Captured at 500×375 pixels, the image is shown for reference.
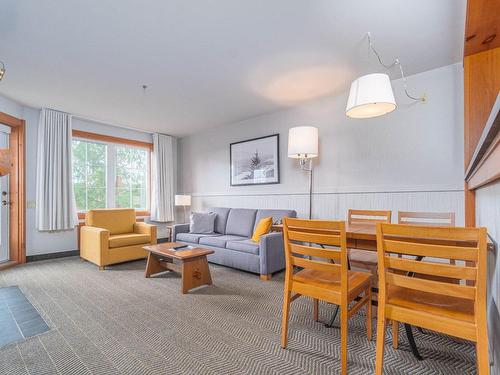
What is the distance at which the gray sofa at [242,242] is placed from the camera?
325 cm

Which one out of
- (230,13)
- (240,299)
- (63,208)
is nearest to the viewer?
(230,13)

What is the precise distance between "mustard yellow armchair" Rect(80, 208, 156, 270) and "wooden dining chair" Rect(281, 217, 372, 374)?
297cm

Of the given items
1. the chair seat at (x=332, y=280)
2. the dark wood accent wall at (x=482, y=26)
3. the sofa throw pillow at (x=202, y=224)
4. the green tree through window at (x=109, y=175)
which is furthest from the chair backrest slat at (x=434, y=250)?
the green tree through window at (x=109, y=175)

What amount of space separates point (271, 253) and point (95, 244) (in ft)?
8.20

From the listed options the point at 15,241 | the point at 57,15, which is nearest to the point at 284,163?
the point at 57,15

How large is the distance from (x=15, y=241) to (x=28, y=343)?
2942 mm

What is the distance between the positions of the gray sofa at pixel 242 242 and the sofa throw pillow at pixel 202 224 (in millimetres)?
116

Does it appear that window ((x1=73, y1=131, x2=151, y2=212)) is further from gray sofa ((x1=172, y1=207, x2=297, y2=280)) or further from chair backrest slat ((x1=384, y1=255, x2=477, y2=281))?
chair backrest slat ((x1=384, y1=255, x2=477, y2=281))

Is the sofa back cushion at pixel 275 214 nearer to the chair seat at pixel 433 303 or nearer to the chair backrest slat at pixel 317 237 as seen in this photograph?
the chair backrest slat at pixel 317 237

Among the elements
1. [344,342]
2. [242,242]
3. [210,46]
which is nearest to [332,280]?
[344,342]

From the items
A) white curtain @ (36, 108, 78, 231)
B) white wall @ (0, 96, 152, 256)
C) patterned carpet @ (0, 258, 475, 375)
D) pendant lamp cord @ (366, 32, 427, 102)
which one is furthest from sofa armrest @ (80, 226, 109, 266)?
pendant lamp cord @ (366, 32, 427, 102)

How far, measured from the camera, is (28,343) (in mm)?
1847

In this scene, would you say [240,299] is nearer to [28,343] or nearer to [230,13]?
[28,343]

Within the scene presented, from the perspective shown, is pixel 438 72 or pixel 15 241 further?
pixel 15 241
